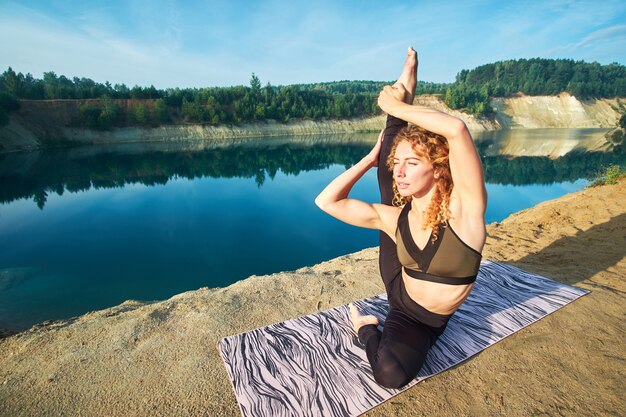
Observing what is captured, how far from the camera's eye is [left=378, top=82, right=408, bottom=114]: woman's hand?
2195 mm

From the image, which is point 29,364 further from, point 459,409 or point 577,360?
point 577,360

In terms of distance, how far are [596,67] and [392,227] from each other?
423ft

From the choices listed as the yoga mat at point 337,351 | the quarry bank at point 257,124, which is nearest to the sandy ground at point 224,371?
the yoga mat at point 337,351

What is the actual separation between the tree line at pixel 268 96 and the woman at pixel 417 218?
1960 inches

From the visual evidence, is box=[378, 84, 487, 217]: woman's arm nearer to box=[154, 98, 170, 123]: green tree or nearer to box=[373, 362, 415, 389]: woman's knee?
box=[373, 362, 415, 389]: woman's knee

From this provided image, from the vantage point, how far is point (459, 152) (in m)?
1.81

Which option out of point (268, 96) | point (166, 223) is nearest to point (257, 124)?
point (268, 96)

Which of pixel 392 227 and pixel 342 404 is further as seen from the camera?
pixel 392 227

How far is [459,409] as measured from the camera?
2260 millimetres

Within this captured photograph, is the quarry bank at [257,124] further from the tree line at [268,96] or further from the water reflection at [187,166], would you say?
the water reflection at [187,166]

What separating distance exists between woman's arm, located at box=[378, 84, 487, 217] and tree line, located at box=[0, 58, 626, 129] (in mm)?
50194

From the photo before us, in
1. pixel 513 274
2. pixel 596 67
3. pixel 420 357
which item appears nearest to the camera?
pixel 420 357

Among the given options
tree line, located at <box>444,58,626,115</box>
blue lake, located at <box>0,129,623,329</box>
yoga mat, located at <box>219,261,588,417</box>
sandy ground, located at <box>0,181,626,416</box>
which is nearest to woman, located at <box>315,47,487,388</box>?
yoga mat, located at <box>219,261,588,417</box>

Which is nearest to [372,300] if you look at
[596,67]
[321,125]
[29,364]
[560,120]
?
[29,364]
